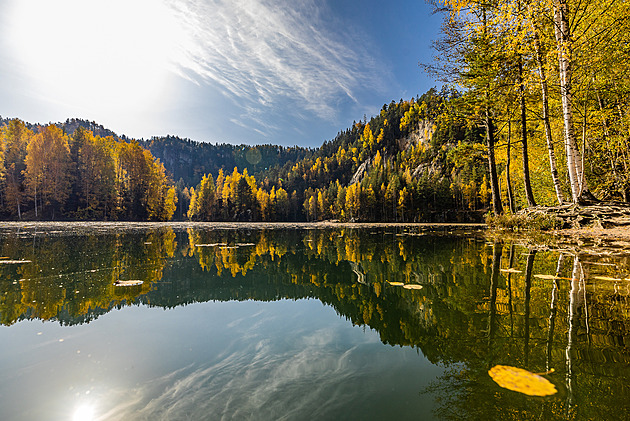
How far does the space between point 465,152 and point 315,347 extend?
44.9ft

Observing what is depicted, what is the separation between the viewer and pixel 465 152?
13.0 m

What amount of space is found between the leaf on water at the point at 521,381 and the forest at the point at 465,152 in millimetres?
8464

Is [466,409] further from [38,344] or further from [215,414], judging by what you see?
[38,344]

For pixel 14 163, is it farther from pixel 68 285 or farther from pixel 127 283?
pixel 127 283

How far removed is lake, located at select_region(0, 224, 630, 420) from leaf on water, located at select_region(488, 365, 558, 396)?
0.03 m

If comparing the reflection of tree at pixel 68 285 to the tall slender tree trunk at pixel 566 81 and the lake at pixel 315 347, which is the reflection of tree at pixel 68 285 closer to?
the lake at pixel 315 347

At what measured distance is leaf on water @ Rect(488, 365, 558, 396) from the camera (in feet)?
4.14

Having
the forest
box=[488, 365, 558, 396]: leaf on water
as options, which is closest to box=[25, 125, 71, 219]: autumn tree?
the forest

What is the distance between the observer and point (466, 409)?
3.89 ft

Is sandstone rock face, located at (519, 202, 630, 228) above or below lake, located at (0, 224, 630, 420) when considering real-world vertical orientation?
above

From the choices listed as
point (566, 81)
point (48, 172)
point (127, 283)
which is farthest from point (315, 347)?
point (48, 172)

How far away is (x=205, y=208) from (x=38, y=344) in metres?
73.6

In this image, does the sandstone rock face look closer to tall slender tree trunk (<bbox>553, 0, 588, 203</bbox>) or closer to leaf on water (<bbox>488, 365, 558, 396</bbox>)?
tall slender tree trunk (<bbox>553, 0, 588, 203</bbox>)

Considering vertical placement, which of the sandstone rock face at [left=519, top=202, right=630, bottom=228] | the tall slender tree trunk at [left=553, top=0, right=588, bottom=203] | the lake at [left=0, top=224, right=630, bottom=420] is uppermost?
the tall slender tree trunk at [left=553, top=0, right=588, bottom=203]
